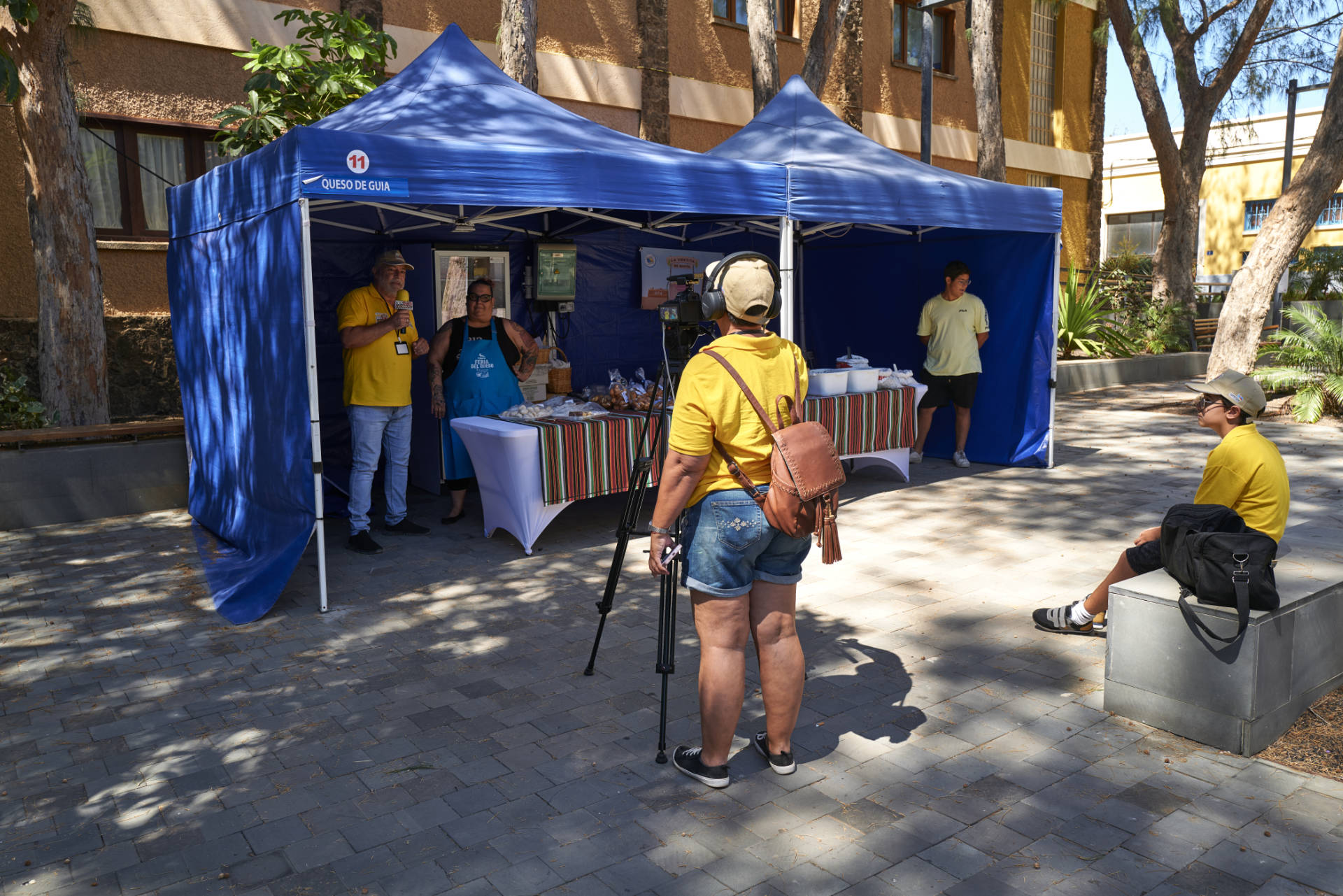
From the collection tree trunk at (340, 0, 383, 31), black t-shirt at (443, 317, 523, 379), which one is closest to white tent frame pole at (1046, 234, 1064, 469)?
black t-shirt at (443, 317, 523, 379)

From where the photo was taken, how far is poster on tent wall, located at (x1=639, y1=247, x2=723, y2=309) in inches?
404

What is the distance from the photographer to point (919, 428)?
1013cm

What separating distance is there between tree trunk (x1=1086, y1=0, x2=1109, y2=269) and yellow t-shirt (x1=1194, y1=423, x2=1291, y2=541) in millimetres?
21278

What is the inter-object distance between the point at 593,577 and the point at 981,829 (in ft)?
11.4

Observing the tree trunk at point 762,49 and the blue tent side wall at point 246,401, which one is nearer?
the blue tent side wall at point 246,401

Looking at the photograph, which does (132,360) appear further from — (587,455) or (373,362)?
(587,455)

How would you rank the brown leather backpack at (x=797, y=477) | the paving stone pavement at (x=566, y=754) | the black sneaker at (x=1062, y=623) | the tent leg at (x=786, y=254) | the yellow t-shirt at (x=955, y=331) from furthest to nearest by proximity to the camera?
the yellow t-shirt at (x=955, y=331) < the tent leg at (x=786, y=254) < the black sneaker at (x=1062, y=623) < the brown leather backpack at (x=797, y=477) < the paving stone pavement at (x=566, y=754)

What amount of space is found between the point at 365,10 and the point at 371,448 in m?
7.78

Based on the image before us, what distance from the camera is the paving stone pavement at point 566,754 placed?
330cm

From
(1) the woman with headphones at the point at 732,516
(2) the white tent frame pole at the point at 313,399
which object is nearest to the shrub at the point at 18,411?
(2) the white tent frame pole at the point at 313,399

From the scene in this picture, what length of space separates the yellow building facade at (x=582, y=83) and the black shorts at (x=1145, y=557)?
10163 mm

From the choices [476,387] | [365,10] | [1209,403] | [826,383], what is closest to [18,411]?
[476,387]

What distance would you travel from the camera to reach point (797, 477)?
11.2 ft

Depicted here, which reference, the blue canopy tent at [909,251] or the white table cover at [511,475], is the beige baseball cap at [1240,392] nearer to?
the blue canopy tent at [909,251]
